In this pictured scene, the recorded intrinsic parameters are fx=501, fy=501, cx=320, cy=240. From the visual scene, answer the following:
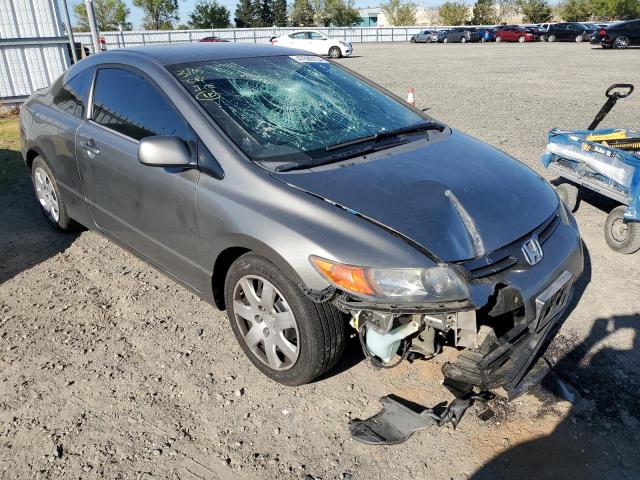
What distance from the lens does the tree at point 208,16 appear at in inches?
2182

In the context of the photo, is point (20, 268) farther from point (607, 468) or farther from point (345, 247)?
point (607, 468)

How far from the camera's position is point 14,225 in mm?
4930

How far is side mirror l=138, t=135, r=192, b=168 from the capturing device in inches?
105

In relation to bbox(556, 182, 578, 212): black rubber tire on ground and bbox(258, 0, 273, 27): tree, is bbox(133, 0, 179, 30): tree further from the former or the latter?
bbox(556, 182, 578, 212): black rubber tire on ground

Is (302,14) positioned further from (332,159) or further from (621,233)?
(332,159)

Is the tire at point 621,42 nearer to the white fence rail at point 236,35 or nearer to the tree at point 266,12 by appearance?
the white fence rail at point 236,35

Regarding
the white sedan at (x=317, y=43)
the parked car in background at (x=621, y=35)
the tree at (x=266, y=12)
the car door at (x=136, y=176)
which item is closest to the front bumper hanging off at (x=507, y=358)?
the car door at (x=136, y=176)

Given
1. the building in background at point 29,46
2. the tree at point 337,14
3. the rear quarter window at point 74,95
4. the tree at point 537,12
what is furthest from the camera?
the tree at point 337,14

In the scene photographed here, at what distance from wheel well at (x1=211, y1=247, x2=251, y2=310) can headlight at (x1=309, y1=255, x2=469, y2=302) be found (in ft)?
2.24

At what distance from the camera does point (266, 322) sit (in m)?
2.70

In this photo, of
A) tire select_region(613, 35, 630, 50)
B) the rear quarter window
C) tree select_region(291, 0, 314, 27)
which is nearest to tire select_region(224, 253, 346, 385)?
the rear quarter window

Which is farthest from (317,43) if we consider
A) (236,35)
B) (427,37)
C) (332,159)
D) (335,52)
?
(332,159)

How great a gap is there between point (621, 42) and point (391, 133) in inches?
1157

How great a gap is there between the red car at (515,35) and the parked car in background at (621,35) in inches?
430
